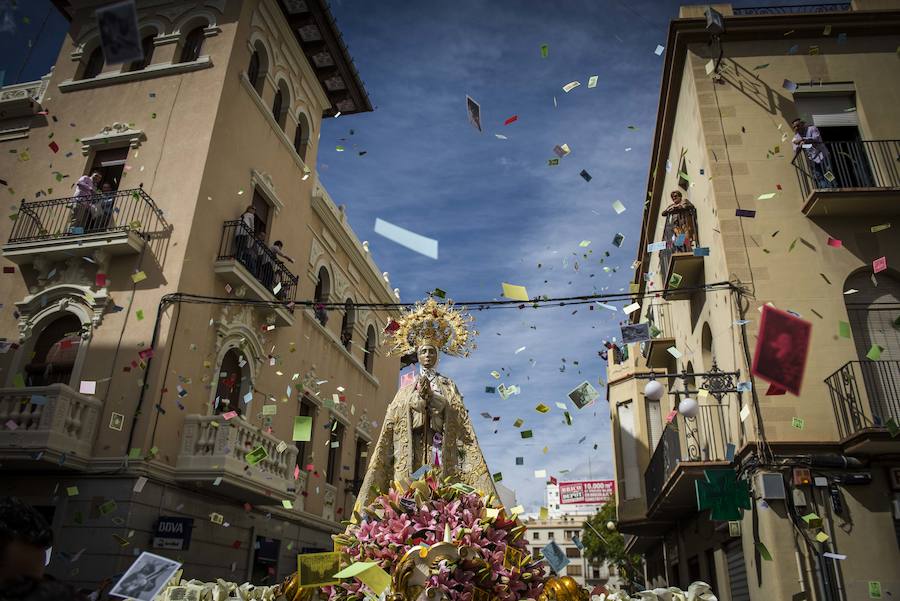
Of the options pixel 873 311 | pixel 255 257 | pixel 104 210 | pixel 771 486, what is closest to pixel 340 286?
pixel 255 257

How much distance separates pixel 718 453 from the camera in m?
10.0

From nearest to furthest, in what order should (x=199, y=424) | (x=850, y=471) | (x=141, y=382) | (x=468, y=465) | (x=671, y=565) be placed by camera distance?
(x=468, y=465) → (x=850, y=471) → (x=141, y=382) → (x=199, y=424) → (x=671, y=565)

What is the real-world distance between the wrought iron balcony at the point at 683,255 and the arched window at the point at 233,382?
312 inches

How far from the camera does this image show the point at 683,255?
10633mm

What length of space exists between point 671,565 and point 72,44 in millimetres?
17717

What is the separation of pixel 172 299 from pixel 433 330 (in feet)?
22.2

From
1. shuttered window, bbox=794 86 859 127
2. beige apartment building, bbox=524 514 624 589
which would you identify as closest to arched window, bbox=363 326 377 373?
shuttered window, bbox=794 86 859 127

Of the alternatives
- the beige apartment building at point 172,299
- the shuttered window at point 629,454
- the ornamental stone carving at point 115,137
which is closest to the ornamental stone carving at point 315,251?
the beige apartment building at point 172,299

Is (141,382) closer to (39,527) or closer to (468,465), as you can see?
(468,465)

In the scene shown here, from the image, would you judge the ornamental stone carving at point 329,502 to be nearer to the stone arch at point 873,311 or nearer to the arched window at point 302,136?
the arched window at point 302,136

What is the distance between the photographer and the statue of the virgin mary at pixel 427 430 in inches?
182

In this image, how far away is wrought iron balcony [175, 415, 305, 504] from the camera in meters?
10.2

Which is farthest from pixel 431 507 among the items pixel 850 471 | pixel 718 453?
pixel 718 453

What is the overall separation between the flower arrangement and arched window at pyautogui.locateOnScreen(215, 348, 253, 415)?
8.82 metres
